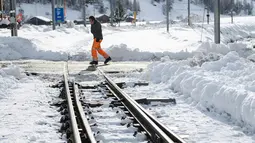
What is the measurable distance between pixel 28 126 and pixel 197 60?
8.49 meters

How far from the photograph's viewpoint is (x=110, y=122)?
771 cm

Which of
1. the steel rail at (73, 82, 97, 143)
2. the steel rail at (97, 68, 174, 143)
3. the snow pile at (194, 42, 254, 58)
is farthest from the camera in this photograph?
the snow pile at (194, 42, 254, 58)

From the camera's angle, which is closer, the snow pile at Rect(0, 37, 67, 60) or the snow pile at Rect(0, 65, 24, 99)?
the snow pile at Rect(0, 65, 24, 99)

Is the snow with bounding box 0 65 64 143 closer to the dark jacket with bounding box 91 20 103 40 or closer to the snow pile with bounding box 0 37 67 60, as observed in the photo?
the dark jacket with bounding box 91 20 103 40

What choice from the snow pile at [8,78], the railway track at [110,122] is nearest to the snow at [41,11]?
the snow pile at [8,78]

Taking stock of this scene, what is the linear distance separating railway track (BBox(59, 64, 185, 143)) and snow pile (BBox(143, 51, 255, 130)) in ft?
4.18

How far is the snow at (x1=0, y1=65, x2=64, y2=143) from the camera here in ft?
22.8

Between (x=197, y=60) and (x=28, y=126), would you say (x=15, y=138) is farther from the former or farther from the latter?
(x=197, y=60)

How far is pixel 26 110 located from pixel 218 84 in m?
3.62

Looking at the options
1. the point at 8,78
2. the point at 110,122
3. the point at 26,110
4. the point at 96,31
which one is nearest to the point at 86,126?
the point at 110,122

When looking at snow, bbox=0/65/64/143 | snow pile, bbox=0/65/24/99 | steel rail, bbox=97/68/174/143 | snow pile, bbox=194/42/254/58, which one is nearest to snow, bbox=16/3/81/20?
snow pile, bbox=194/42/254/58

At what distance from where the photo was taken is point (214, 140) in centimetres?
662

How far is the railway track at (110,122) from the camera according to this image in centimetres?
660

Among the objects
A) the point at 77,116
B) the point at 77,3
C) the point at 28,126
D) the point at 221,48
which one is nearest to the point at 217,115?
the point at 77,116
